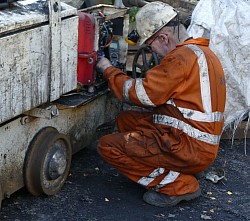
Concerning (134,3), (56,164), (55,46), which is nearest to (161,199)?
(56,164)

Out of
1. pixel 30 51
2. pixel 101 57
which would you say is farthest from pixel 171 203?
pixel 30 51

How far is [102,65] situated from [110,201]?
91cm

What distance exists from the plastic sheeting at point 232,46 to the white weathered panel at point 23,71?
83.3 inches

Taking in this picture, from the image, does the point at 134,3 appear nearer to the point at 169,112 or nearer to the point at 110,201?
the point at 169,112

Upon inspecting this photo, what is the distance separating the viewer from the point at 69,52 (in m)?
3.82

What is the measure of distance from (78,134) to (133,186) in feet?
1.75

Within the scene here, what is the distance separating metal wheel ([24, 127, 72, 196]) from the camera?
3.85 meters

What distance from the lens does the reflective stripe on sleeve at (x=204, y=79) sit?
12.9 feet

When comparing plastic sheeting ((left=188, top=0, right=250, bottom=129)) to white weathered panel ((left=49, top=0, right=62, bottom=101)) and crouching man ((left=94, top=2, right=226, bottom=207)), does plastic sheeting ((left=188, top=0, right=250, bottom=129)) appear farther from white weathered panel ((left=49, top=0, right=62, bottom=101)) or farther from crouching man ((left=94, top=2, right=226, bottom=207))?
white weathered panel ((left=49, top=0, right=62, bottom=101))

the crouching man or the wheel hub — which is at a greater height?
the crouching man

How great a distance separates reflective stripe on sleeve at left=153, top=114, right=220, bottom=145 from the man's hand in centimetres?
49

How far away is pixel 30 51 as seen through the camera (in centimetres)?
346

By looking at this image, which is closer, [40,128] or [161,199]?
[40,128]

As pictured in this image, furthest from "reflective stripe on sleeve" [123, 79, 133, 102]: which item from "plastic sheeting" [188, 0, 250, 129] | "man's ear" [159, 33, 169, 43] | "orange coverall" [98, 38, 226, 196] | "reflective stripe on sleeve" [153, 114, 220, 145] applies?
"plastic sheeting" [188, 0, 250, 129]
